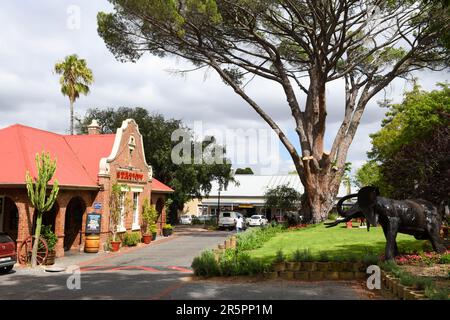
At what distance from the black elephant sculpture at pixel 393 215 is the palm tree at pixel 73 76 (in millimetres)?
27105

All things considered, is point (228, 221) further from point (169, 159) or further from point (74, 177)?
point (74, 177)

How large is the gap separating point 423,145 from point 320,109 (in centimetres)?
795

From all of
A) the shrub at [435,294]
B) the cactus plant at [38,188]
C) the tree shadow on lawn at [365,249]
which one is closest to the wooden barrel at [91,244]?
the cactus plant at [38,188]

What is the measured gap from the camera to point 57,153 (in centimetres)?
2030

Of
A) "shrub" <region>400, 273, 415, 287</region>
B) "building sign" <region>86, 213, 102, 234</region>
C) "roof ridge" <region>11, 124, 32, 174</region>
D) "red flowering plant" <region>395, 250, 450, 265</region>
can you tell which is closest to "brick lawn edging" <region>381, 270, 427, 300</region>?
"shrub" <region>400, 273, 415, 287</region>

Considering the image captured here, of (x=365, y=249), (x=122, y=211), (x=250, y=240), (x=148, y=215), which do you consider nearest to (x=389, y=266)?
(x=365, y=249)

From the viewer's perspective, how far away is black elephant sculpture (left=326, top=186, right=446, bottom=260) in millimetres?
12023

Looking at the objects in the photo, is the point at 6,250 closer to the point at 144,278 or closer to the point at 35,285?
the point at 35,285

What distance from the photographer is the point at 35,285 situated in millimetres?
11984

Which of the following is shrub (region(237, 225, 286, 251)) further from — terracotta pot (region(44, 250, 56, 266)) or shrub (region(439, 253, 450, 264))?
shrub (region(439, 253, 450, 264))

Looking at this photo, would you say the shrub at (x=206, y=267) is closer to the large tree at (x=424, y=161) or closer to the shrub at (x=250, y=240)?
the shrub at (x=250, y=240)

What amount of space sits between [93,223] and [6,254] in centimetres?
576

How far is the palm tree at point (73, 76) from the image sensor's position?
33.8 meters

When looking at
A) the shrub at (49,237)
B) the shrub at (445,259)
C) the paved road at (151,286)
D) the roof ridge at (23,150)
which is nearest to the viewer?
the paved road at (151,286)
